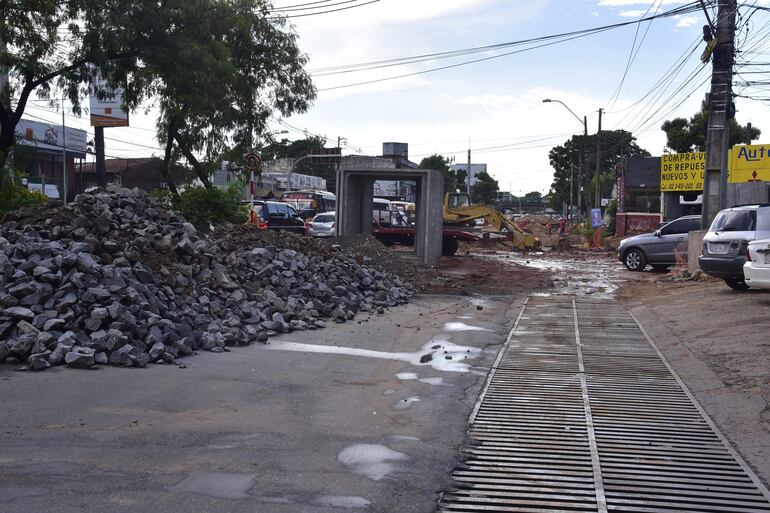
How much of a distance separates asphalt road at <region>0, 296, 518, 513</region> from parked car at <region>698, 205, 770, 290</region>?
7.58m

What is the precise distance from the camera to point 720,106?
2036 centimetres

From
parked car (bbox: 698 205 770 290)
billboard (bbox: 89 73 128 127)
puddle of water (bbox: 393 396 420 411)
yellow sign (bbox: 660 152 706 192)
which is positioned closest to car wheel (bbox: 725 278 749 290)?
parked car (bbox: 698 205 770 290)

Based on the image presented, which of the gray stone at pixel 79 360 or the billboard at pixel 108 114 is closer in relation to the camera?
the gray stone at pixel 79 360

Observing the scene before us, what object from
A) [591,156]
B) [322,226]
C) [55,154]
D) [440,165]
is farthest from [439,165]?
[322,226]

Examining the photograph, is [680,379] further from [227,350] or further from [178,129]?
[178,129]

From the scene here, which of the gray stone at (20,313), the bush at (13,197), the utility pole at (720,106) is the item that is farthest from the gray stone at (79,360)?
the utility pole at (720,106)

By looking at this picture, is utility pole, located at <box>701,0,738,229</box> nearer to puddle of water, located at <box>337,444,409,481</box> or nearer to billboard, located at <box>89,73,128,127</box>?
puddle of water, located at <box>337,444,409,481</box>

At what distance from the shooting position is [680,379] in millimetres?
9734

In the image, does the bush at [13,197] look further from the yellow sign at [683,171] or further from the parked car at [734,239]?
the yellow sign at [683,171]

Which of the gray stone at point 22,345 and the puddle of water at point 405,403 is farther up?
the gray stone at point 22,345

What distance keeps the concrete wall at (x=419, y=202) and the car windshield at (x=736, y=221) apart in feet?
35.8

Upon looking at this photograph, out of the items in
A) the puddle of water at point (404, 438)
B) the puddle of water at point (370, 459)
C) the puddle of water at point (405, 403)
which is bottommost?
the puddle of water at point (405, 403)

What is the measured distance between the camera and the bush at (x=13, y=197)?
16.1 meters

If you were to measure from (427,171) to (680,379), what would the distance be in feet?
57.7
